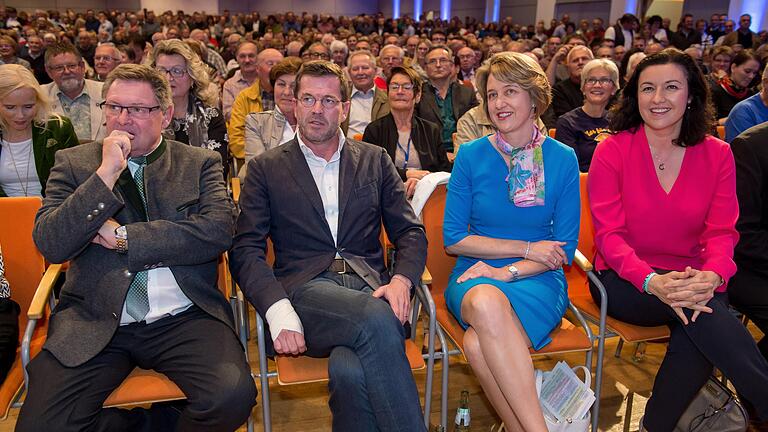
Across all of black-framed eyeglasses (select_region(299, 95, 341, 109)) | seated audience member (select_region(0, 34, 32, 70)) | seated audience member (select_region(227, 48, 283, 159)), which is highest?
seated audience member (select_region(0, 34, 32, 70))

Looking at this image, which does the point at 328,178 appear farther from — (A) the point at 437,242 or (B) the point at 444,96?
(B) the point at 444,96

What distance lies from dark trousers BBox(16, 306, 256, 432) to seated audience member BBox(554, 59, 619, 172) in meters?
2.52

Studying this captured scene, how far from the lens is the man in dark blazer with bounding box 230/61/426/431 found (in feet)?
6.06

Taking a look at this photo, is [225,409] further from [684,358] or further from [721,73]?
[721,73]

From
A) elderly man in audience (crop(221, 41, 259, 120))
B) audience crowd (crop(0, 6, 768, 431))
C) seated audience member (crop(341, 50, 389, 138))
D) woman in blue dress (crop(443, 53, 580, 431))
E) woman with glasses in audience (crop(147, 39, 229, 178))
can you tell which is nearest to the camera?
audience crowd (crop(0, 6, 768, 431))

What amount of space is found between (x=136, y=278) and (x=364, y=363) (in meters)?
0.82

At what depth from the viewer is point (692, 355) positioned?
2051 millimetres

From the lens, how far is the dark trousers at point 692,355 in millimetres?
1935

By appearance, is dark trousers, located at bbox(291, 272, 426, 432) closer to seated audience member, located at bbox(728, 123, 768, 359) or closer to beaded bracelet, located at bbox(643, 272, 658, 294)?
beaded bracelet, located at bbox(643, 272, 658, 294)

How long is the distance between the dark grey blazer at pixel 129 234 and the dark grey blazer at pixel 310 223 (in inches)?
4.1

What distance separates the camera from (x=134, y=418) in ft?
6.23

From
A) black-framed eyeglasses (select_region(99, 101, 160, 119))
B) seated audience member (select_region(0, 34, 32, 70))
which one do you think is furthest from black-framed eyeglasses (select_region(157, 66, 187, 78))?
seated audience member (select_region(0, 34, 32, 70))

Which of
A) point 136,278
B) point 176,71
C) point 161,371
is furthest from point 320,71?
point 176,71

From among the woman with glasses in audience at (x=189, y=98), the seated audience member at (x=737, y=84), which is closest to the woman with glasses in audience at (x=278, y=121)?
the woman with glasses in audience at (x=189, y=98)
